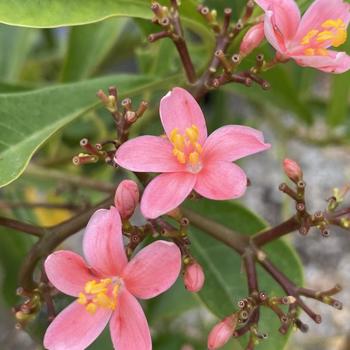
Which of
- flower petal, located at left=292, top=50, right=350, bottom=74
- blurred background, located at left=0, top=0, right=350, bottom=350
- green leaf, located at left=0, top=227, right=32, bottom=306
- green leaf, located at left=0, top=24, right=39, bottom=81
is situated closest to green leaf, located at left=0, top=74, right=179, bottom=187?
blurred background, located at left=0, top=0, right=350, bottom=350

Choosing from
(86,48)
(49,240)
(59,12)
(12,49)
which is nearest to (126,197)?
(49,240)

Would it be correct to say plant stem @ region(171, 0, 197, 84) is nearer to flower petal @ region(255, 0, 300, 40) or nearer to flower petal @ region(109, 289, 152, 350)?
flower petal @ region(255, 0, 300, 40)

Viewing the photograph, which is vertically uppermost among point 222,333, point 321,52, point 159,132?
point 321,52

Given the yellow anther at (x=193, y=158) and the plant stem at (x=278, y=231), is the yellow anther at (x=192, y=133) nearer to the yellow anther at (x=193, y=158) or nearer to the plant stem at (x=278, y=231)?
the yellow anther at (x=193, y=158)

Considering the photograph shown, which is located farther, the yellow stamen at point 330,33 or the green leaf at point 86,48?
the green leaf at point 86,48

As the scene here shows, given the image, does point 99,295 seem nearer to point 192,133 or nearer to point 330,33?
point 192,133

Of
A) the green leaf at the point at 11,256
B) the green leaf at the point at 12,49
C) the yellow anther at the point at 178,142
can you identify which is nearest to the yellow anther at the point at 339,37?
the yellow anther at the point at 178,142
